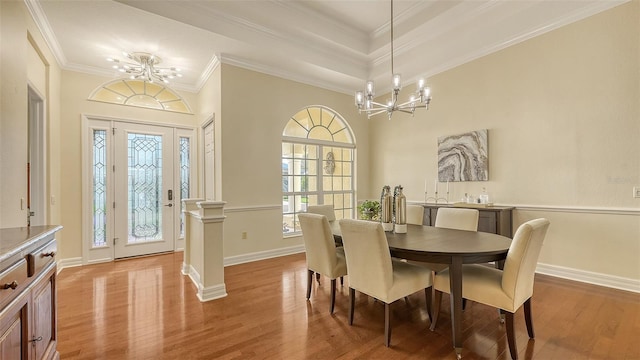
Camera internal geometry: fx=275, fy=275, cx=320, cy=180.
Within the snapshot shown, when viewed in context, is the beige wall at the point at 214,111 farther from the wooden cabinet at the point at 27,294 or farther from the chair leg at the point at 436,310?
the chair leg at the point at 436,310

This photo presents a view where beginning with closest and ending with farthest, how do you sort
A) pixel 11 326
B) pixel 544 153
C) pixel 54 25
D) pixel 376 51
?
pixel 11 326 < pixel 54 25 < pixel 544 153 < pixel 376 51

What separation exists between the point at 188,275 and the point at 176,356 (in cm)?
178

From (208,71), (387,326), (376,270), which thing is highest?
(208,71)

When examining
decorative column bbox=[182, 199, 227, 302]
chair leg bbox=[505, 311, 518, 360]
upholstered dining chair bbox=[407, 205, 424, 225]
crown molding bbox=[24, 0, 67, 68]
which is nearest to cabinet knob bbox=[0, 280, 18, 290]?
decorative column bbox=[182, 199, 227, 302]

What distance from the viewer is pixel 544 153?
3.52m

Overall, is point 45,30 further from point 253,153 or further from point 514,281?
point 514,281

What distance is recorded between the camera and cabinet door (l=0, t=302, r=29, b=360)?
41.9 inches

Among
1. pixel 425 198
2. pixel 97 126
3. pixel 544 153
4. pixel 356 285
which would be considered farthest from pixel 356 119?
pixel 97 126

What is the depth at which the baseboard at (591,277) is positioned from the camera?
9.62ft

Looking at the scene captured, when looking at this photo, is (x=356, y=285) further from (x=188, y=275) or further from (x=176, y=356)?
(x=188, y=275)

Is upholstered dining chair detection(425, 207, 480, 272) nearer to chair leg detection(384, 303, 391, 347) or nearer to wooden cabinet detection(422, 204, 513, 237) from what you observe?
wooden cabinet detection(422, 204, 513, 237)

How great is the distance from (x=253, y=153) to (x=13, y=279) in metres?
3.31

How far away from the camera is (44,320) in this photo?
1.52 meters

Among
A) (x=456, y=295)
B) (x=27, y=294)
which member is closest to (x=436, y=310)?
(x=456, y=295)
